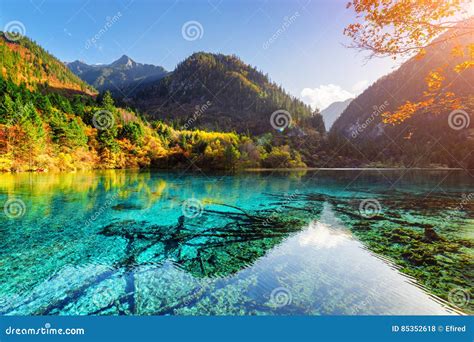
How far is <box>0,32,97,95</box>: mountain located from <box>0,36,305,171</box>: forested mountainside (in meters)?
81.7

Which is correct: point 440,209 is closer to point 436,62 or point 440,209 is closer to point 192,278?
point 192,278

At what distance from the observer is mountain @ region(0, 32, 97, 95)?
13688cm

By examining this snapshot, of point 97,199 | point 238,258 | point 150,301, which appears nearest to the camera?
point 150,301

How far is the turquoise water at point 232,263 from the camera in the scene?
17.1 feet

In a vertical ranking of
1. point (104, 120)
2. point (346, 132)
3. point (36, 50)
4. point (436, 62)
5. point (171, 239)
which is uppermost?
point (36, 50)

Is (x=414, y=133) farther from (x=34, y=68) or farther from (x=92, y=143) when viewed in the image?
(x=34, y=68)

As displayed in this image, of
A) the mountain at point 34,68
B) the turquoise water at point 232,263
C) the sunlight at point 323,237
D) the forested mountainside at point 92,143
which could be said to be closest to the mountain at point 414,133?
the forested mountainside at point 92,143

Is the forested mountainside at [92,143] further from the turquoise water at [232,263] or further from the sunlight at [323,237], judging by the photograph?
the sunlight at [323,237]

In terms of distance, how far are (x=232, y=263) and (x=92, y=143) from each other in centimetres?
6213

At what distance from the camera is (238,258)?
777 centimetres

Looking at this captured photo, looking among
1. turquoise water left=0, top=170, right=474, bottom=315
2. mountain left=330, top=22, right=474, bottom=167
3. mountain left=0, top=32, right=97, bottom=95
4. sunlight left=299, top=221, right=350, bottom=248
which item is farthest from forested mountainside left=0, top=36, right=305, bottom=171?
mountain left=0, top=32, right=97, bottom=95

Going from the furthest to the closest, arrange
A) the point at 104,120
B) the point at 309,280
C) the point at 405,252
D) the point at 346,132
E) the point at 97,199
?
1. the point at 346,132
2. the point at 104,120
3. the point at 97,199
4. the point at 405,252
5. the point at 309,280

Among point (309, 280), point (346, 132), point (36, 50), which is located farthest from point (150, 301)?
point (36, 50)

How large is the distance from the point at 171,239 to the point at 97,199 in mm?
11547
